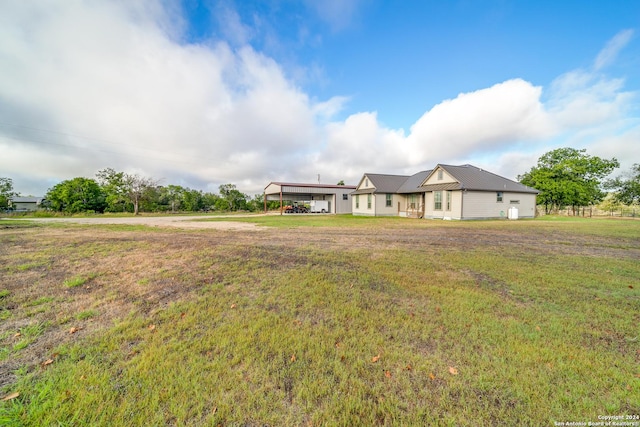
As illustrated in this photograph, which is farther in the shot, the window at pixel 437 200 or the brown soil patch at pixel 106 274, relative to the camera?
the window at pixel 437 200

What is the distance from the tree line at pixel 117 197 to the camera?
34.8 m

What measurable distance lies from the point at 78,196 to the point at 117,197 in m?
5.16

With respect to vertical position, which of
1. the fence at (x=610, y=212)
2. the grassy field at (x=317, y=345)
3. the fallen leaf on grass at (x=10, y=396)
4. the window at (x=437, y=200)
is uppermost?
the window at (x=437, y=200)

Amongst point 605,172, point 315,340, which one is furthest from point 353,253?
point 605,172

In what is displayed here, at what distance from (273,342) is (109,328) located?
2131 mm

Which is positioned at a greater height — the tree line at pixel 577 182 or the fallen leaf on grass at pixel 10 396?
the tree line at pixel 577 182

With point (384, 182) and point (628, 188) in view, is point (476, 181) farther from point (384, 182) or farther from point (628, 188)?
point (628, 188)

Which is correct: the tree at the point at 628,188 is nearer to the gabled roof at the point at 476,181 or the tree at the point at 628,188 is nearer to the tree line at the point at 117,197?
the gabled roof at the point at 476,181

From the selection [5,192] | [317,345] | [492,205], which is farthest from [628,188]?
[5,192]

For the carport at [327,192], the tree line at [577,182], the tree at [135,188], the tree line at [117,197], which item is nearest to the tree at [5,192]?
→ the tree line at [117,197]

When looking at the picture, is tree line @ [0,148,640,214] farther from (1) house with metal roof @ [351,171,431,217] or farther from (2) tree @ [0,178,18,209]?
(1) house with metal roof @ [351,171,431,217]

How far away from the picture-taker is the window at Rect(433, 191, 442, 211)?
72.3 ft

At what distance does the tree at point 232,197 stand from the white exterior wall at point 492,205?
37304 mm

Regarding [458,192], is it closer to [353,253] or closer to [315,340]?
[353,253]
